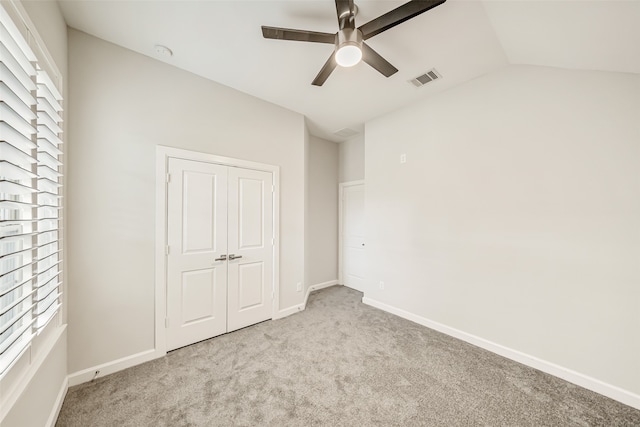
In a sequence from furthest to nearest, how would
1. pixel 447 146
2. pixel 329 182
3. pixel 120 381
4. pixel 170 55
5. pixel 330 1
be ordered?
pixel 329 182, pixel 447 146, pixel 170 55, pixel 120 381, pixel 330 1

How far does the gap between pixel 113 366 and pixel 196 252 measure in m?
1.18

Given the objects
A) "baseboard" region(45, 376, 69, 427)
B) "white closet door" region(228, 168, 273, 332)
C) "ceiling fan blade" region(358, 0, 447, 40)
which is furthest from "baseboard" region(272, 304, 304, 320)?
"ceiling fan blade" region(358, 0, 447, 40)

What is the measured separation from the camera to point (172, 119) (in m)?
2.46

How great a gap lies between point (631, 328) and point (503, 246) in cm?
98

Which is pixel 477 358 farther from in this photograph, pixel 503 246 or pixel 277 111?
pixel 277 111

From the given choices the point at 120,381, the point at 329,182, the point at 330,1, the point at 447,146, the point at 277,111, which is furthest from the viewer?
the point at 329,182

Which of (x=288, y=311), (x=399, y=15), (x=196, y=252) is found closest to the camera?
(x=399, y=15)

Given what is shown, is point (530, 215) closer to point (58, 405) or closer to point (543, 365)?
point (543, 365)

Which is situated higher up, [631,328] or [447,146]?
[447,146]

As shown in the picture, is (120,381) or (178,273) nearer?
(120,381)

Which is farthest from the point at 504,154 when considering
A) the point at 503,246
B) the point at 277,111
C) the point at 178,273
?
the point at 178,273

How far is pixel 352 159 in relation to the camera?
15.2 feet

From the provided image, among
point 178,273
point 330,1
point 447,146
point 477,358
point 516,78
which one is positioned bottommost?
point 477,358

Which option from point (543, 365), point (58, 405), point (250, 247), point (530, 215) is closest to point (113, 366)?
point (58, 405)
